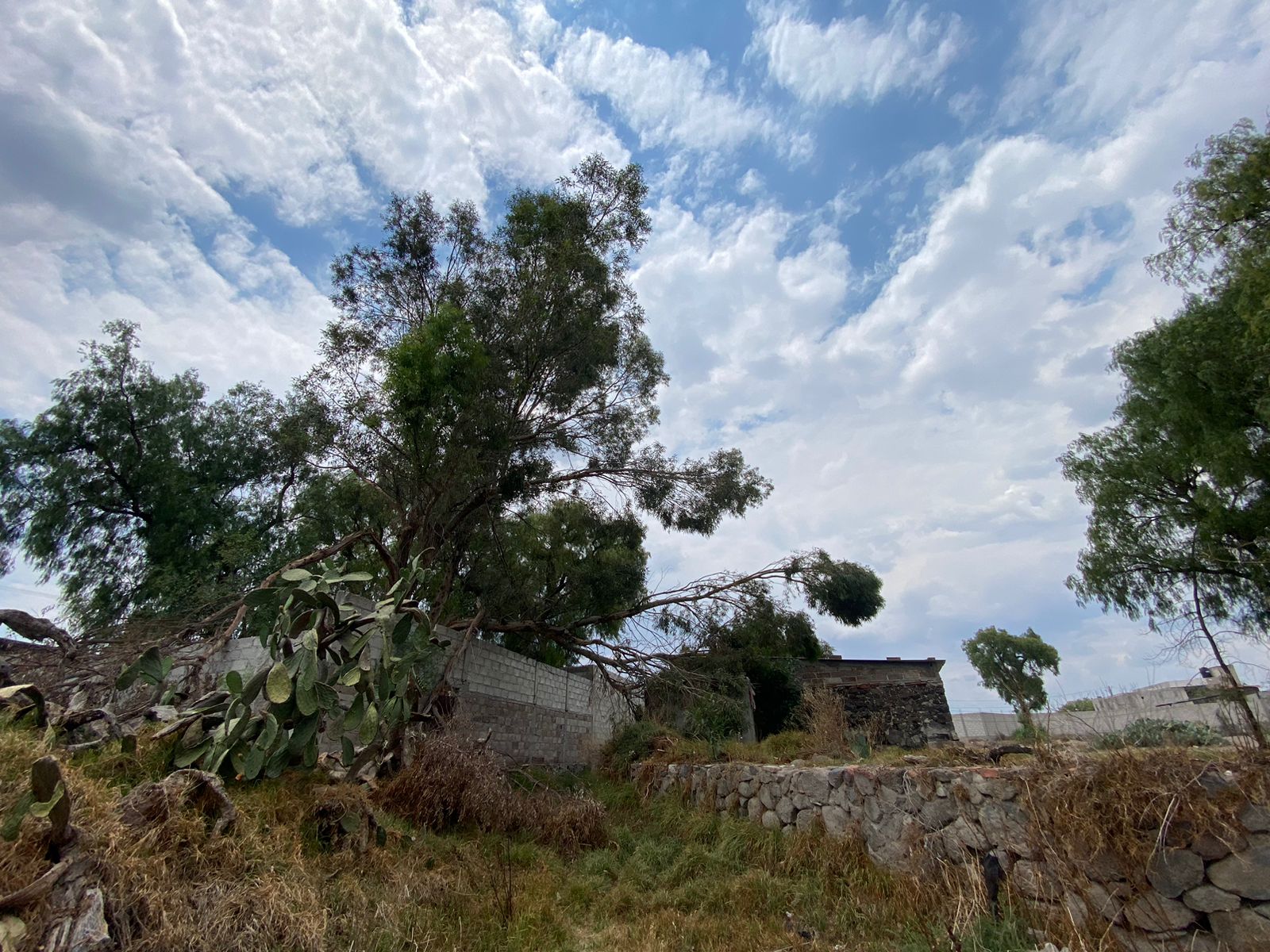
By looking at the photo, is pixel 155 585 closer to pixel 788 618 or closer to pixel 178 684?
pixel 178 684

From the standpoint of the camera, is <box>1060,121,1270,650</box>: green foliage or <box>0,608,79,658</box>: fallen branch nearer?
<box>0,608,79,658</box>: fallen branch

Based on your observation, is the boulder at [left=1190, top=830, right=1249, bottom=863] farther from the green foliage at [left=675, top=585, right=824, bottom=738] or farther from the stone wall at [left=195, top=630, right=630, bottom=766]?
the green foliage at [left=675, top=585, right=824, bottom=738]

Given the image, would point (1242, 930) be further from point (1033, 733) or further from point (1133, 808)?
point (1033, 733)

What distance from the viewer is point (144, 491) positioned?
1337 centimetres

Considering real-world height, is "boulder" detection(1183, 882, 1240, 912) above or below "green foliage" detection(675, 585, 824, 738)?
below

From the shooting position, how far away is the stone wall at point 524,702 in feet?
26.6

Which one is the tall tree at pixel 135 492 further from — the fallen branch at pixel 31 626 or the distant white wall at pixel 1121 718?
the distant white wall at pixel 1121 718

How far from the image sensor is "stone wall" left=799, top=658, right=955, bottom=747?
1512cm

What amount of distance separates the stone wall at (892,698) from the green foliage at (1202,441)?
4.86 m

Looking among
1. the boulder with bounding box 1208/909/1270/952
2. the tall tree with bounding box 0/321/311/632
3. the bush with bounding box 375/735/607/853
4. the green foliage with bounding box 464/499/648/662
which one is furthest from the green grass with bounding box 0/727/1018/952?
the tall tree with bounding box 0/321/311/632

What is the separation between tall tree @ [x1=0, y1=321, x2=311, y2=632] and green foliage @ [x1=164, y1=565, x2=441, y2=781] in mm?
7034

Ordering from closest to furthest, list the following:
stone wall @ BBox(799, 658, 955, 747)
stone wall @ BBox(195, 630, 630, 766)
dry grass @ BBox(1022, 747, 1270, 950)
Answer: dry grass @ BBox(1022, 747, 1270, 950), stone wall @ BBox(195, 630, 630, 766), stone wall @ BBox(799, 658, 955, 747)

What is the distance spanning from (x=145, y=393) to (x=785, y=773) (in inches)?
613

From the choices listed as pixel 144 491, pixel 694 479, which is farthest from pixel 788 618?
pixel 144 491
